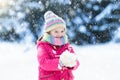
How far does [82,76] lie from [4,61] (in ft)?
5.49

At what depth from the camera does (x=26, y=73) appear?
618cm

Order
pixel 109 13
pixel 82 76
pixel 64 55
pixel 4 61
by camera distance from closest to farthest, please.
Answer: pixel 64 55
pixel 82 76
pixel 4 61
pixel 109 13

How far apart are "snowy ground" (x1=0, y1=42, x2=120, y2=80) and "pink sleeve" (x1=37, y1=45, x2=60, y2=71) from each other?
93.1 inches

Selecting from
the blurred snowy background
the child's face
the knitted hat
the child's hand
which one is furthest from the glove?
the blurred snowy background

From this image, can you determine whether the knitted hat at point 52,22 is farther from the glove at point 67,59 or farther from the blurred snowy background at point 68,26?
the blurred snowy background at point 68,26

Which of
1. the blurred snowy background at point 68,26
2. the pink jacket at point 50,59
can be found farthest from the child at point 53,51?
the blurred snowy background at point 68,26

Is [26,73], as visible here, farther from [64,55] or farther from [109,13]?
[64,55]

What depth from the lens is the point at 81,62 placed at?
643 centimetres

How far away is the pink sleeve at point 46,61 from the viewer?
130 inches

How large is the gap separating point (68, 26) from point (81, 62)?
4.16ft

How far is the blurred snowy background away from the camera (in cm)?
720

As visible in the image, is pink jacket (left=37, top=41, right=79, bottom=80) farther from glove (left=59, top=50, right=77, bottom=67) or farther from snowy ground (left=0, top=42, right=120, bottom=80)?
snowy ground (left=0, top=42, right=120, bottom=80)

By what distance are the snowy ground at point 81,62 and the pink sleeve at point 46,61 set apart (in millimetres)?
2364

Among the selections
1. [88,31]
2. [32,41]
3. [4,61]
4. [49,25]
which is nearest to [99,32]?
[88,31]
